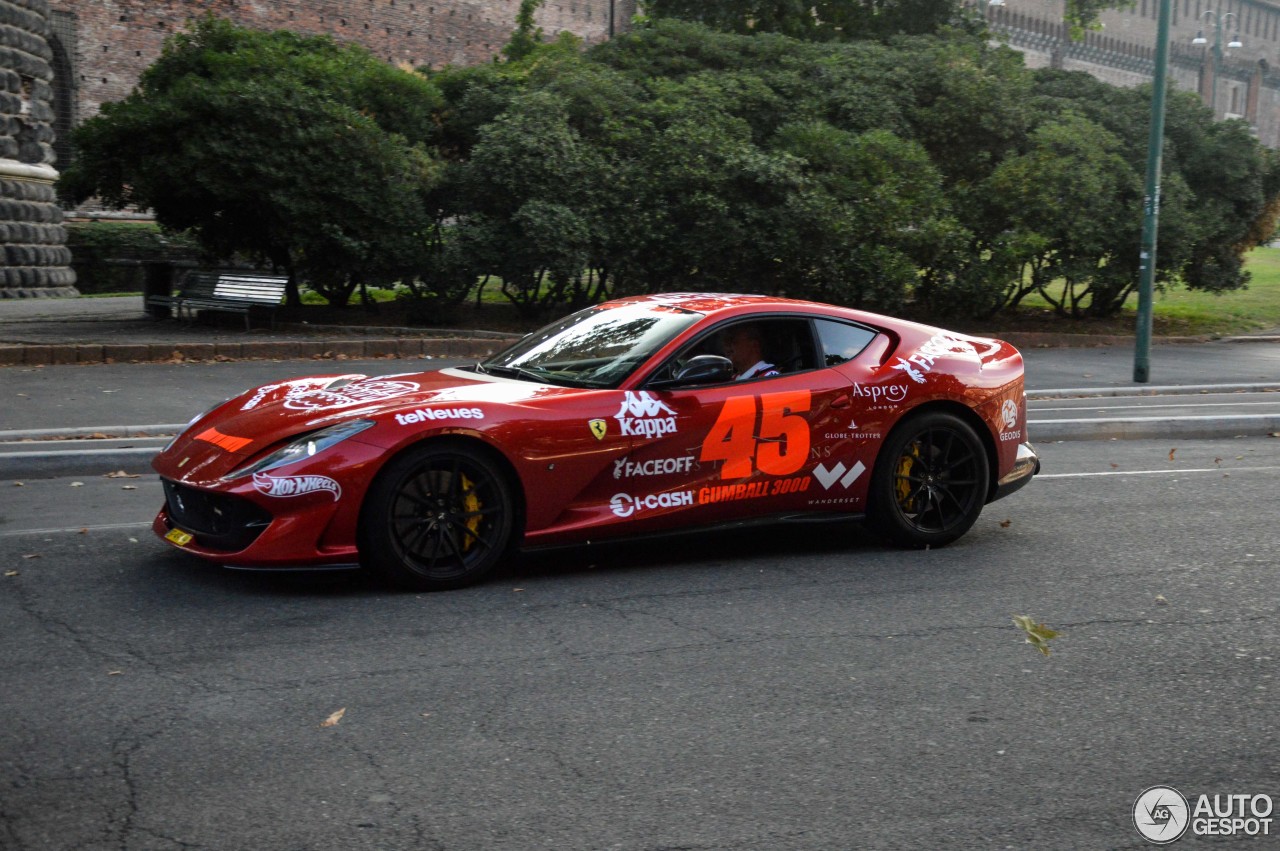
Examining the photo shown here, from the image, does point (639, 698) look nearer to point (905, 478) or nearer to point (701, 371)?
point (701, 371)

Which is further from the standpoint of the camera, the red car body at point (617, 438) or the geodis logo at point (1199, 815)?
the red car body at point (617, 438)

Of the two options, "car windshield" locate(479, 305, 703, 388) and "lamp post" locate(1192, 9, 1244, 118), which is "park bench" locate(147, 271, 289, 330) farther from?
"lamp post" locate(1192, 9, 1244, 118)

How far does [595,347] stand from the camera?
724cm

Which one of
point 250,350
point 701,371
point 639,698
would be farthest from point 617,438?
point 250,350

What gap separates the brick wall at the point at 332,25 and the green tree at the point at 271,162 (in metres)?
17.1

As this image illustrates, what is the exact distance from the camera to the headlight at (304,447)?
19.9 feet

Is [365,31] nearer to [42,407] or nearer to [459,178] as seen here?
[459,178]

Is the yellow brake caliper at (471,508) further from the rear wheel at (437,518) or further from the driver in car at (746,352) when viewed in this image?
the driver in car at (746,352)

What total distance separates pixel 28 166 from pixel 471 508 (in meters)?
24.6

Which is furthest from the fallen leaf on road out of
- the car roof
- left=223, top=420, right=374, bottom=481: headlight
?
left=223, top=420, right=374, bottom=481: headlight

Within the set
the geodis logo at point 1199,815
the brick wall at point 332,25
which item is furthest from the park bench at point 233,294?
the brick wall at point 332,25

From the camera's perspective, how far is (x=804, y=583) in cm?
675

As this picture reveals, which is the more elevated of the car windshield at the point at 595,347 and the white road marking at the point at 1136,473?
the car windshield at the point at 595,347

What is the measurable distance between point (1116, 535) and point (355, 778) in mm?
5264
